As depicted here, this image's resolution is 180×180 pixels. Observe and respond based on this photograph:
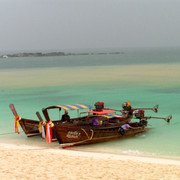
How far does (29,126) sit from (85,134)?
3513 millimetres

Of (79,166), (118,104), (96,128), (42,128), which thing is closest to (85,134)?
(96,128)

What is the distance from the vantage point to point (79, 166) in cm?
1308

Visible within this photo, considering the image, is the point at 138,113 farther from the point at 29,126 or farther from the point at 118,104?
the point at 118,104

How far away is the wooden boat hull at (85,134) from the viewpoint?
53.5 ft

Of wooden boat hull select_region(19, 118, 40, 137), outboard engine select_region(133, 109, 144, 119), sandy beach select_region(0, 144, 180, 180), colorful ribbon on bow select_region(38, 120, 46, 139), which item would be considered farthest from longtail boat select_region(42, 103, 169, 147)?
wooden boat hull select_region(19, 118, 40, 137)

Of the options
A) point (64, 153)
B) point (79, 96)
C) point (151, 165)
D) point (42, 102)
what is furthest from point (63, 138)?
point (79, 96)

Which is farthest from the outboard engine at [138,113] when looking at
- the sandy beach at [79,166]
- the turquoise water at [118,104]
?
the sandy beach at [79,166]

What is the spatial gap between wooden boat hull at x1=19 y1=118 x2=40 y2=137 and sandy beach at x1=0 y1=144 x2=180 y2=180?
2.68m

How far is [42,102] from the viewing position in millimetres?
33156

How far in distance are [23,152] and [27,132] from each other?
3.40m

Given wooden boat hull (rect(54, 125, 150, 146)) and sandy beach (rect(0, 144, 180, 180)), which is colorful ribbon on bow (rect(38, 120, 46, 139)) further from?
sandy beach (rect(0, 144, 180, 180))

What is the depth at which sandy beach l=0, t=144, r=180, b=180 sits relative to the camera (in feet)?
38.7

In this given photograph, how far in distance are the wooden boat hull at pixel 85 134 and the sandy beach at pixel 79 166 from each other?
729 millimetres

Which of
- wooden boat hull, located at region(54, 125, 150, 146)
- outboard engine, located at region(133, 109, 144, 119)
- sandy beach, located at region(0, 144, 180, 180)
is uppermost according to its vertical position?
outboard engine, located at region(133, 109, 144, 119)
